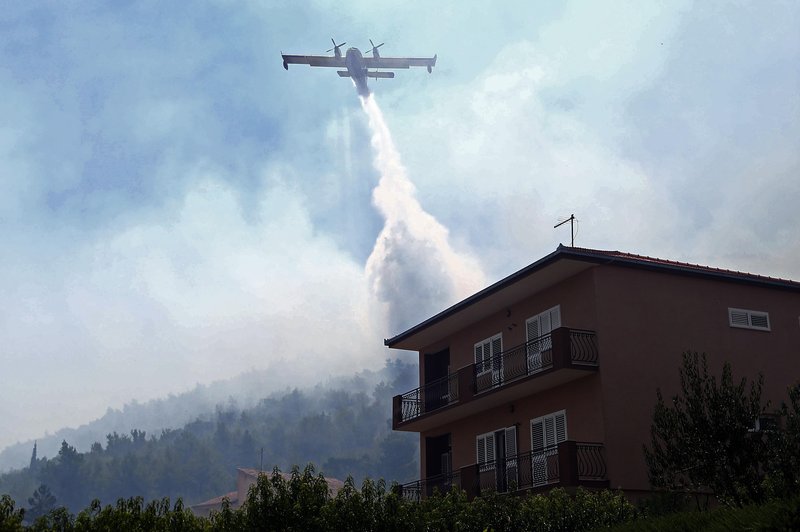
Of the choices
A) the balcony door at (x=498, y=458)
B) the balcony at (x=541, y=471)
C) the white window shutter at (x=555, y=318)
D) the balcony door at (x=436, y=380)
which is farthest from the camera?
the balcony door at (x=436, y=380)

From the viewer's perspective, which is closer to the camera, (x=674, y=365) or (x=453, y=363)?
(x=674, y=365)

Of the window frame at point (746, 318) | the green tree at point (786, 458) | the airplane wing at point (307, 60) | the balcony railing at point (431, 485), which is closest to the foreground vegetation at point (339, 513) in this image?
the green tree at point (786, 458)

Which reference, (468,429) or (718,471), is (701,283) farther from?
(718,471)

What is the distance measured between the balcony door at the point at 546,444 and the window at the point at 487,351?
147 inches

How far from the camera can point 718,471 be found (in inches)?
814

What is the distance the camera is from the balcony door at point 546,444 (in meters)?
31.8

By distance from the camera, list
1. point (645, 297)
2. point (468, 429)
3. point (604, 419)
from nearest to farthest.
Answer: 1. point (604, 419)
2. point (645, 297)
3. point (468, 429)

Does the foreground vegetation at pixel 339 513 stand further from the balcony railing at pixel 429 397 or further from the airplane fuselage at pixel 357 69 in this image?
the airplane fuselage at pixel 357 69

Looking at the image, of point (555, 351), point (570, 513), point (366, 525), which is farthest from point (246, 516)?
point (555, 351)

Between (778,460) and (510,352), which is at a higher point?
(510,352)

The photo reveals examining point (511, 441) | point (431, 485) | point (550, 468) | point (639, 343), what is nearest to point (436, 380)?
point (431, 485)

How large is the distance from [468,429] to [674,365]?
374 inches

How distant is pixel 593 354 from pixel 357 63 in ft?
175

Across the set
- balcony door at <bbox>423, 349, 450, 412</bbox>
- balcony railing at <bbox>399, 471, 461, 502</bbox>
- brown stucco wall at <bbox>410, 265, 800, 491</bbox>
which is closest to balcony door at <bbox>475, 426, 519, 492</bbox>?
brown stucco wall at <bbox>410, 265, 800, 491</bbox>
